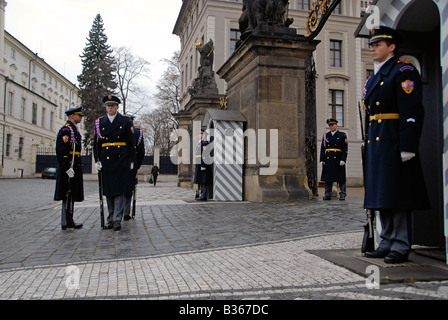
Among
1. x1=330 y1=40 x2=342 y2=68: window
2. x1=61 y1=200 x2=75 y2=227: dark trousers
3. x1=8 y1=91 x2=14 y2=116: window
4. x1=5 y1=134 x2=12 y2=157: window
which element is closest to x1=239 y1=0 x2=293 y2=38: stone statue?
x1=61 y1=200 x2=75 y2=227: dark trousers

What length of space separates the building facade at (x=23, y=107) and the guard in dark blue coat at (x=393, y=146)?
4761 cm

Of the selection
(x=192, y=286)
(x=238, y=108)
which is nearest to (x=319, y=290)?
(x=192, y=286)

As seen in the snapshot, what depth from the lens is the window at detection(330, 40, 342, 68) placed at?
36.9m

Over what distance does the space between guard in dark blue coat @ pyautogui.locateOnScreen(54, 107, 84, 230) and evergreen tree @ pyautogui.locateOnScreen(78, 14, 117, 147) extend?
4308 centimetres

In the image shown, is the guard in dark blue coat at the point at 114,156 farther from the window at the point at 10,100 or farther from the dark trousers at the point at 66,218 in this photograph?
the window at the point at 10,100

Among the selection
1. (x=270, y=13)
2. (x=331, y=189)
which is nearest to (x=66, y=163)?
(x=270, y=13)

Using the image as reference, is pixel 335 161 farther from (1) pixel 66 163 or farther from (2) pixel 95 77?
(2) pixel 95 77

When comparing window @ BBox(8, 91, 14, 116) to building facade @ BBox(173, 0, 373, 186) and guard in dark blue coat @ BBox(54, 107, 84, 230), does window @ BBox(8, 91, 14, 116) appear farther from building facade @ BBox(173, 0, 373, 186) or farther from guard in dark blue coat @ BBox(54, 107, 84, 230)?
guard in dark blue coat @ BBox(54, 107, 84, 230)

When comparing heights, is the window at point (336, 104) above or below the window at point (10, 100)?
below

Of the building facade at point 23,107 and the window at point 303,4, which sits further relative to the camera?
the building facade at point 23,107

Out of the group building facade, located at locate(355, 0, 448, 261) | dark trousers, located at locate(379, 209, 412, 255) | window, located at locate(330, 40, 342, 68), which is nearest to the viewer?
dark trousers, located at locate(379, 209, 412, 255)

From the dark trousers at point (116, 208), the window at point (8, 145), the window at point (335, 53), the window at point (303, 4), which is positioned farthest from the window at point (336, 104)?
the window at point (8, 145)

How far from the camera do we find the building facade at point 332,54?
35.2 m
